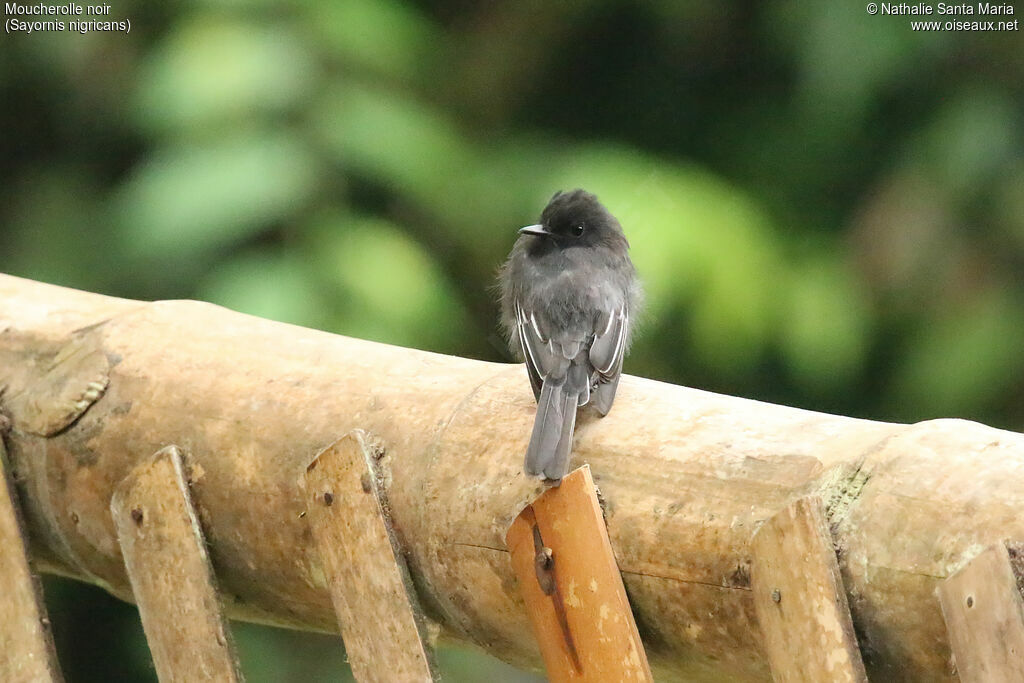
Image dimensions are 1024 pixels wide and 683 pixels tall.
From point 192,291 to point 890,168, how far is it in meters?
2.70

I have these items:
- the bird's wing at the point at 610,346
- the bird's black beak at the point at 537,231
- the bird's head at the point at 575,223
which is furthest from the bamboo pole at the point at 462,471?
the bird's head at the point at 575,223

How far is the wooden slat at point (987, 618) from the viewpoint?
1297mm

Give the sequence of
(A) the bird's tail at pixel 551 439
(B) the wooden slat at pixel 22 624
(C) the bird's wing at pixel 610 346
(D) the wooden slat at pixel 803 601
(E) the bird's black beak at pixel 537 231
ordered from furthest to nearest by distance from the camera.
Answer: (E) the bird's black beak at pixel 537 231
(C) the bird's wing at pixel 610 346
(B) the wooden slat at pixel 22 624
(A) the bird's tail at pixel 551 439
(D) the wooden slat at pixel 803 601

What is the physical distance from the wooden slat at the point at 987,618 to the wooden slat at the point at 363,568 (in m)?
0.85

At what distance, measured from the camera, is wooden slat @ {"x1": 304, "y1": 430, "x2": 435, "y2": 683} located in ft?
6.26

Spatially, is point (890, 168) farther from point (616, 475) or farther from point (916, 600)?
point (916, 600)

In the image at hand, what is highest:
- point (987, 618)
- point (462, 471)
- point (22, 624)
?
point (987, 618)

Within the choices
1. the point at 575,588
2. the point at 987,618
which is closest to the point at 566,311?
the point at 575,588

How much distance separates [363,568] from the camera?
1951 mm

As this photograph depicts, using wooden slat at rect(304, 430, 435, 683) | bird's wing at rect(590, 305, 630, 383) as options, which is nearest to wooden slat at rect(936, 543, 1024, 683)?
wooden slat at rect(304, 430, 435, 683)

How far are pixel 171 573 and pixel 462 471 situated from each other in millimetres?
595

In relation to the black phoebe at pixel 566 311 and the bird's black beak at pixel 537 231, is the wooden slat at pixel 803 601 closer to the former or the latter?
the black phoebe at pixel 566 311

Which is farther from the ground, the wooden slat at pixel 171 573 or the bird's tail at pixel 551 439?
the bird's tail at pixel 551 439

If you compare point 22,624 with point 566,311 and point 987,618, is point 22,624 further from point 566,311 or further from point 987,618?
point 987,618
